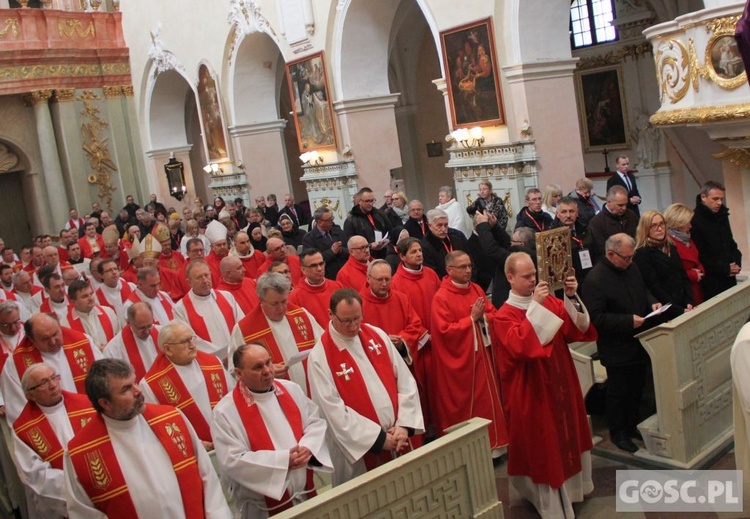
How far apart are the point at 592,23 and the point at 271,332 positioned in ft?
45.2

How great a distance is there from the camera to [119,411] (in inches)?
143

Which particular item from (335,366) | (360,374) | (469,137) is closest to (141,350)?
(335,366)

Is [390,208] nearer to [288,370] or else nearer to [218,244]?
[218,244]

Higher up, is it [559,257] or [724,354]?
[559,257]

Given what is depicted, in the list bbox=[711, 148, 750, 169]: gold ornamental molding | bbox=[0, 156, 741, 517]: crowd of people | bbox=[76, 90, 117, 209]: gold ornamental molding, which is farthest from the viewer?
bbox=[76, 90, 117, 209]: gold ornamental molding

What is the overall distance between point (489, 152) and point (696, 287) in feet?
18.6

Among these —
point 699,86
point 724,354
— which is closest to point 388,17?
point 699,86

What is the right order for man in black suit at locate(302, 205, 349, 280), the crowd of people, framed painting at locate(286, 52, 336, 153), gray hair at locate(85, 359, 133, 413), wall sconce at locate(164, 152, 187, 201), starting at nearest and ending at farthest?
1. gray hair at locate(85, 359, 133, 413)
2. the crowd of people
3. man in black suit at locate(302, 205, 349, 280)
4. framed painting at locate(286, 52, 336, 153)
5. wall sconce at locate(164, 152, 187, 201)

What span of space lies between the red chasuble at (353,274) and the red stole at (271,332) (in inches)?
55.6

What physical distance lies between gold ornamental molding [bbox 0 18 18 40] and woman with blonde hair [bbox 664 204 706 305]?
680 inches

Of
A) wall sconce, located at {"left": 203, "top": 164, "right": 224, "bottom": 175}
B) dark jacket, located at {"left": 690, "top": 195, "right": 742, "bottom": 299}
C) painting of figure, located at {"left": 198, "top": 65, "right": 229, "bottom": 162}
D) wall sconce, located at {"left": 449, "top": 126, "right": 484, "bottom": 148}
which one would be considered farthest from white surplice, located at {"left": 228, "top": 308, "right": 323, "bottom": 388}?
wall sconce, located at {"left": 203, "top": 164, "right": 224, "bottom": 175}

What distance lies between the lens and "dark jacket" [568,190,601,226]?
8500mm

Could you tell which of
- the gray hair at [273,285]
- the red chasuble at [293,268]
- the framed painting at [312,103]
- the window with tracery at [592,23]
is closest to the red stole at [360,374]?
the gray hair at [273,285]

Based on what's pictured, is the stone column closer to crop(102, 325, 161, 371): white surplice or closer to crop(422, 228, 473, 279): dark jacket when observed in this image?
crop(422, 228, 473, 279): dark jacket
